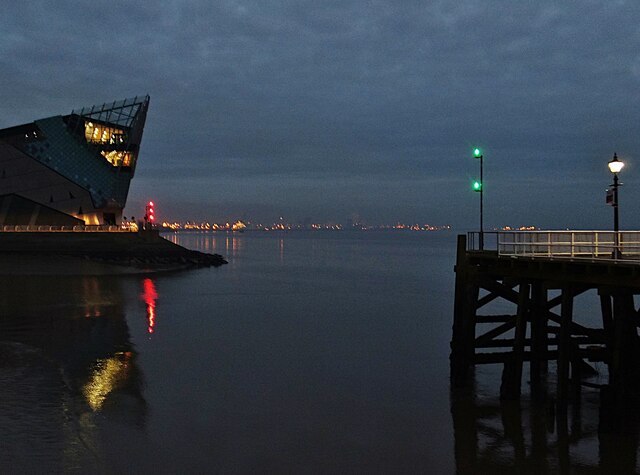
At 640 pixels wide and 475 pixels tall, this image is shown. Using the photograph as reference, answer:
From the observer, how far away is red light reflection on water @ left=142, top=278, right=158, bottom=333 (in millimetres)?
37325

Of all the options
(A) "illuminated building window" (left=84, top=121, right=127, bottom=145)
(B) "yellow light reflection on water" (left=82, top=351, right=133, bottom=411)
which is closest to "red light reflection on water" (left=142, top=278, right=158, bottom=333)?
(B) "yellow light reflection on water" (left=82, top=351, right=133, bottom=411)

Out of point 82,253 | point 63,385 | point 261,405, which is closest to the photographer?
point 261,405

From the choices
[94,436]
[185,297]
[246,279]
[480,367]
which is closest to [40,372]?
[94,436]

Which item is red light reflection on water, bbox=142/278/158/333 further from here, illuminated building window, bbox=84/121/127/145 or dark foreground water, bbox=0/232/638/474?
illuminated building window, bbox=84/121/127/145

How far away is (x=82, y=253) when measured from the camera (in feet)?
237

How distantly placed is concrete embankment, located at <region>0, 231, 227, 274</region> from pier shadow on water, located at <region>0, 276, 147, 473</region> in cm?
2606

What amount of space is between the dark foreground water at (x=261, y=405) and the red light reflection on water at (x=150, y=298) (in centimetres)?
55

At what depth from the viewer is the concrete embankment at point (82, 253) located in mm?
68062

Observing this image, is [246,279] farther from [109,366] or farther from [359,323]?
[109,366]

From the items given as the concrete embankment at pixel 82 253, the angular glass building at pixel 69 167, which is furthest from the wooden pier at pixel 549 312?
the angular glass building at pixel 69 167

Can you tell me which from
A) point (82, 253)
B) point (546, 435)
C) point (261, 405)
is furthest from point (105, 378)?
point (82, 253)

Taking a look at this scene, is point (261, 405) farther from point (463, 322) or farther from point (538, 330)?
point (538, 330)

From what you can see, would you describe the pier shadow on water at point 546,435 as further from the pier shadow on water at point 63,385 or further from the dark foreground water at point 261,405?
the pier shadow on water at point 63,385

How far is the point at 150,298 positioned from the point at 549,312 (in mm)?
34496
